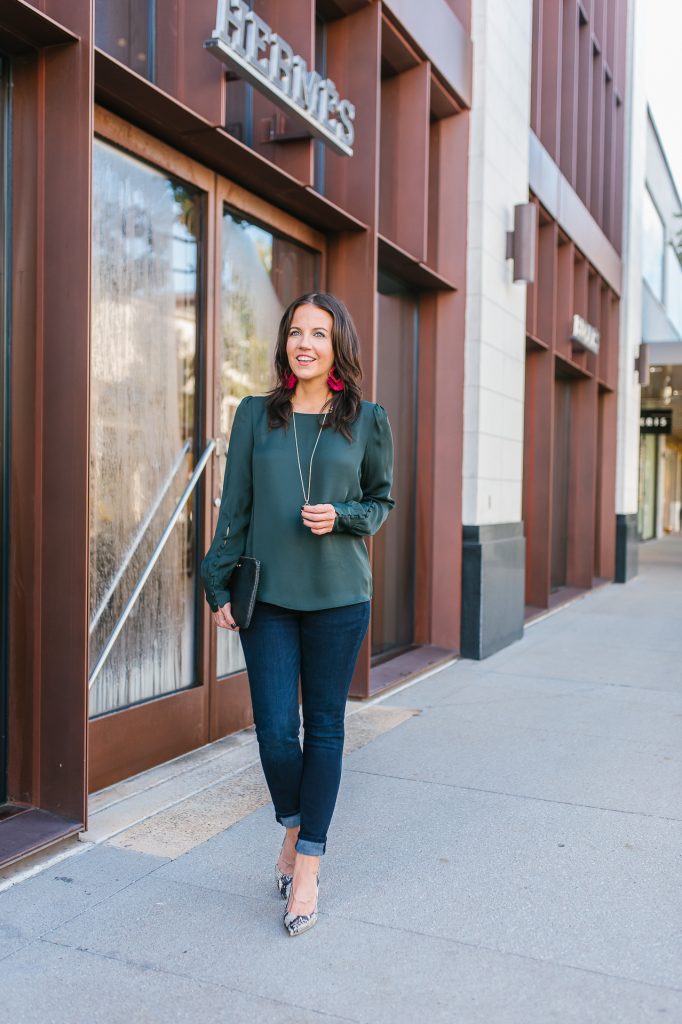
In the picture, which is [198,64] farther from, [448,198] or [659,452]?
[659,452]

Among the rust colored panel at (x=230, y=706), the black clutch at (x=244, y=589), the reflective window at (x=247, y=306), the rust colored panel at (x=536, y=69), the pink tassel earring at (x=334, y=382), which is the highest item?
the rust colored panel at (x=536, y=69)

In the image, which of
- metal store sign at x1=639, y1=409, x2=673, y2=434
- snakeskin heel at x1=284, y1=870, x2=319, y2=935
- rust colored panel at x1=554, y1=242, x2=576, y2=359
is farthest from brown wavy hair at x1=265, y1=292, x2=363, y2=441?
metal store sign at x1=639, y1=409, x2=673, y2=434

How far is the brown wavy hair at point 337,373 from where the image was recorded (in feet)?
10.1

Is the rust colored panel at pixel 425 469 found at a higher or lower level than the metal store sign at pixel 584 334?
lower

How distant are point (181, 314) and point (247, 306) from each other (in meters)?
0.70

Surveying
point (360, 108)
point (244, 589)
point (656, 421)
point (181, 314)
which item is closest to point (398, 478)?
point (360, 108)

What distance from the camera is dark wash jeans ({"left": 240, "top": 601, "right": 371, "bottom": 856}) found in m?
3.03

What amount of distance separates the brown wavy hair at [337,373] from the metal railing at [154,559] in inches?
67.4

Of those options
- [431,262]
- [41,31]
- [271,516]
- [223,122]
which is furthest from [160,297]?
[431,262]

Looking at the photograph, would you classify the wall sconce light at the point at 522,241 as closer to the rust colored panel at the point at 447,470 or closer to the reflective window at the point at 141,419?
the rust colored panel at the point at 447,470

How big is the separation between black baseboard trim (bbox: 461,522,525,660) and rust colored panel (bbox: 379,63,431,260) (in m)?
2.25

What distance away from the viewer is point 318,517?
9.39 feet

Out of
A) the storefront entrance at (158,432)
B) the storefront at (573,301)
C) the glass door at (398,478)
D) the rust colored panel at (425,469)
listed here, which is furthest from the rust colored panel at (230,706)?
the storefront at (573,301)

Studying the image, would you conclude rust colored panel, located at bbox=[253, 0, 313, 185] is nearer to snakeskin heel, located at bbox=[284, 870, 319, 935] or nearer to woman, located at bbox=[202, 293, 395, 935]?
woman, located at bbox=[202, 293, 395, 935]
